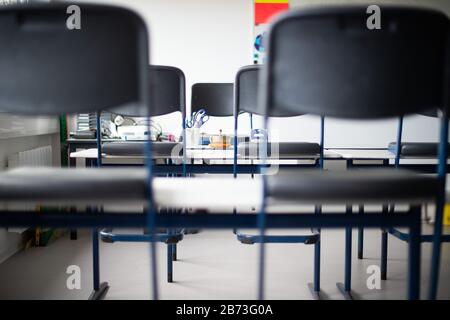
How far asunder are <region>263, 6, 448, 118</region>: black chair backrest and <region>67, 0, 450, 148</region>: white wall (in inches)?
122

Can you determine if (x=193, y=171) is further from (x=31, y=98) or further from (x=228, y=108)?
(x=31, y=98)

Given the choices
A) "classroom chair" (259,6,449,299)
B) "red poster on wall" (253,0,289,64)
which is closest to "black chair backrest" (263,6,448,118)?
"classroom chair" (259,6,449,299)

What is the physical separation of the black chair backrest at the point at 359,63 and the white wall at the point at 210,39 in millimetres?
3091

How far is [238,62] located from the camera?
13.6 ft

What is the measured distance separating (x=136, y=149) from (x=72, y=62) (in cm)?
135

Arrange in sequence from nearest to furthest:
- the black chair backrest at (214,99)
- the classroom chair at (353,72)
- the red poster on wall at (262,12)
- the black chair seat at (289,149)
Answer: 1. the classroom chair at (353,72)
2. the black chair seat at (289,149)
3. the black chair backrest at (214,99)
4. the red poster on wall at (262,12)

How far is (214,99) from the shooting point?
302 cm

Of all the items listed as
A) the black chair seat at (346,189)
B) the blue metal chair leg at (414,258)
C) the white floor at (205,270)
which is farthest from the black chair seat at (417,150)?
the black chair seat at (346,189)

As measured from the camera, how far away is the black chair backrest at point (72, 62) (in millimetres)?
979

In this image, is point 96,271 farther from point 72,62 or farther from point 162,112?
point 72,62

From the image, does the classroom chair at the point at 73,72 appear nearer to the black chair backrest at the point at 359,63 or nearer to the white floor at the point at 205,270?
the black chair backrest at the point at 359,63
